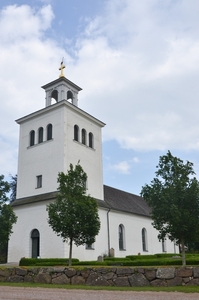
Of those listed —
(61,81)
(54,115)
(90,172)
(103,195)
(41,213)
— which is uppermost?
(61,81)

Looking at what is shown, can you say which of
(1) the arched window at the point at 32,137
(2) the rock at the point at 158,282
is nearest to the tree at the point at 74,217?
(2) the rock at the point at 158,282

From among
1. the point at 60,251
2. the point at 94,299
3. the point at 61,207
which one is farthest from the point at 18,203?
the point at 94,299

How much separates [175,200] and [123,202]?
1912 centimetres

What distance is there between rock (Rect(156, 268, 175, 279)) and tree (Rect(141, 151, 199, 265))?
756 cm

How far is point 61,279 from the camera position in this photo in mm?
13773

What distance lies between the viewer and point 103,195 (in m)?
35.1

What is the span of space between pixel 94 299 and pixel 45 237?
780 inches

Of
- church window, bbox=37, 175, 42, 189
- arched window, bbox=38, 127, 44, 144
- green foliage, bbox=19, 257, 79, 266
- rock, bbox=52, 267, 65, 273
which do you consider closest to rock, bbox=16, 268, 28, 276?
rock, bbox=52, 267, 65, 273

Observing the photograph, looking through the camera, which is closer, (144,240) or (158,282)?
(158,282)

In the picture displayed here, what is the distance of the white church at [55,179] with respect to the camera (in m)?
29.8

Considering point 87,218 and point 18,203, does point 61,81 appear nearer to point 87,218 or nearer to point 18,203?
point 18,203

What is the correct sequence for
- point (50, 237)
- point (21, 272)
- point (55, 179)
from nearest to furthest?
1. point (21, 272)
2. point (50, 237)
3. point (55, 179)

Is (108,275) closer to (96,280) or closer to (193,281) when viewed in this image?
(96,280)

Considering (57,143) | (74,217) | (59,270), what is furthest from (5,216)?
(57,143)
